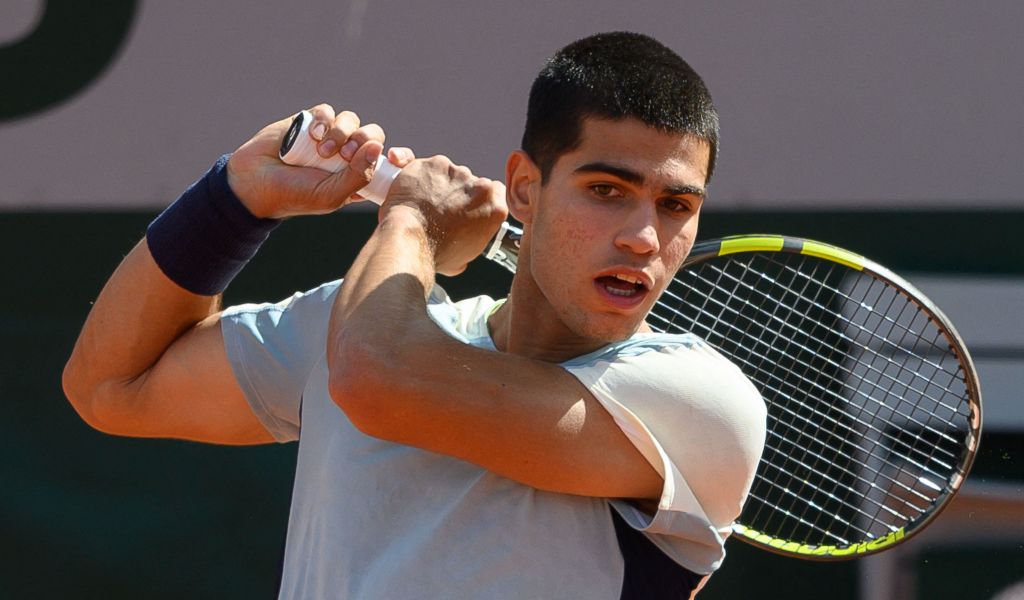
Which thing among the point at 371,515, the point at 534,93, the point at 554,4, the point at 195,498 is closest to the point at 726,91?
the point at 554,4

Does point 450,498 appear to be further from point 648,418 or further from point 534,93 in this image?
point 534,93

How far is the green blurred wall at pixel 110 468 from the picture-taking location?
3.40 meters

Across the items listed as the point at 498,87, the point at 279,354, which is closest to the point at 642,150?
the point at 279,354

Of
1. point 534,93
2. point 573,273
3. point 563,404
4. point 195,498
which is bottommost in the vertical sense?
point 195,498

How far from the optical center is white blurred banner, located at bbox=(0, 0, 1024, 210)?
10.5 feet

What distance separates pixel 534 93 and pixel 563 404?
49cm

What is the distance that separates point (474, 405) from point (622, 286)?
27cm

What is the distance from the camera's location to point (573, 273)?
5.73ft

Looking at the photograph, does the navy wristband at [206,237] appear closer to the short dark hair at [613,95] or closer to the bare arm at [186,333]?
the bare arm at [186,333]

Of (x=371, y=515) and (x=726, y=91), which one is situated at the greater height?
(x=726, y=91)

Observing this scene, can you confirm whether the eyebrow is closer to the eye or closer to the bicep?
the eye

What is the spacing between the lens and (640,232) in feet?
5.56

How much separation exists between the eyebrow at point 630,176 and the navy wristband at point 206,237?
1.86ft

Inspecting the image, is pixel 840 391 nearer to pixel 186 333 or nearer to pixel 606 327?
pixel 606 327
